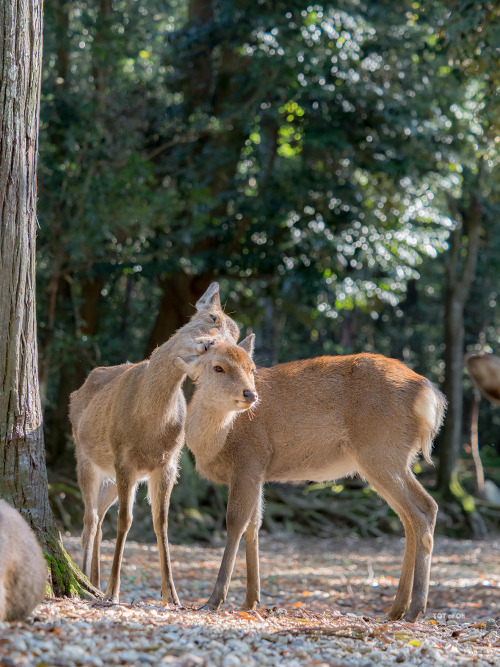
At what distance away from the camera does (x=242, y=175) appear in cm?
1574

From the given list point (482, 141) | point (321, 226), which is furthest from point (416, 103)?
point (321, 226)

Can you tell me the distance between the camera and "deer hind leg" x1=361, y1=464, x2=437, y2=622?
613 centimetres

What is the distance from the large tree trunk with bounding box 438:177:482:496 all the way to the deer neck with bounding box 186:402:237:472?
11928 mm

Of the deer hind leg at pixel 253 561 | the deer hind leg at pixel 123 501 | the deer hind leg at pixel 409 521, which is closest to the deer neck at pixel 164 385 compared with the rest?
the deer hind leg at pixel 123 501

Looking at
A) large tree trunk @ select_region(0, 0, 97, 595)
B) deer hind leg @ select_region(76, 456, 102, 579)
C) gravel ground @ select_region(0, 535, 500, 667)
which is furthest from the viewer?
deer hind leg @ select_region(76, 456, 102, 579)

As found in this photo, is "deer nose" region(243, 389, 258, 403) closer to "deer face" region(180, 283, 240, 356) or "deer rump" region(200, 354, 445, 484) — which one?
"deer face" region(180, 283, 240, 356)

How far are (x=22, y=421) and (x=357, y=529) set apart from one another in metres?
12.1

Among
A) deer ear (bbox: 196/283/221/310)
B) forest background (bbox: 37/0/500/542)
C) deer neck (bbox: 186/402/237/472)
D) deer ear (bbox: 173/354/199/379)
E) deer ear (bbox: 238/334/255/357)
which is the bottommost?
deer neck (bbox: 186/402/237/472)

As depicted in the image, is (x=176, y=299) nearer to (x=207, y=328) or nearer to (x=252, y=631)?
(x=207, y=328)

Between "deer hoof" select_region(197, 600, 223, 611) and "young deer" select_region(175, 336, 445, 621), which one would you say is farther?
"young deer" select_region(175, 336, 445, 621)

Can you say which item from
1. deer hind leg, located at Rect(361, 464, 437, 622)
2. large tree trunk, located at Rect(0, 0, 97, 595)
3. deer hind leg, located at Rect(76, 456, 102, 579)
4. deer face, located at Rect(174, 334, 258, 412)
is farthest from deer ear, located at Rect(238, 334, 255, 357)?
large tree trunk, located at Rect(0, 0, 97, 595)

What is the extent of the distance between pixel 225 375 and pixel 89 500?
1784mm

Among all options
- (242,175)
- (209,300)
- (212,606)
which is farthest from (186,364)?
(242,175)

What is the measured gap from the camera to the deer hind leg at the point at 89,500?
21.6ft
